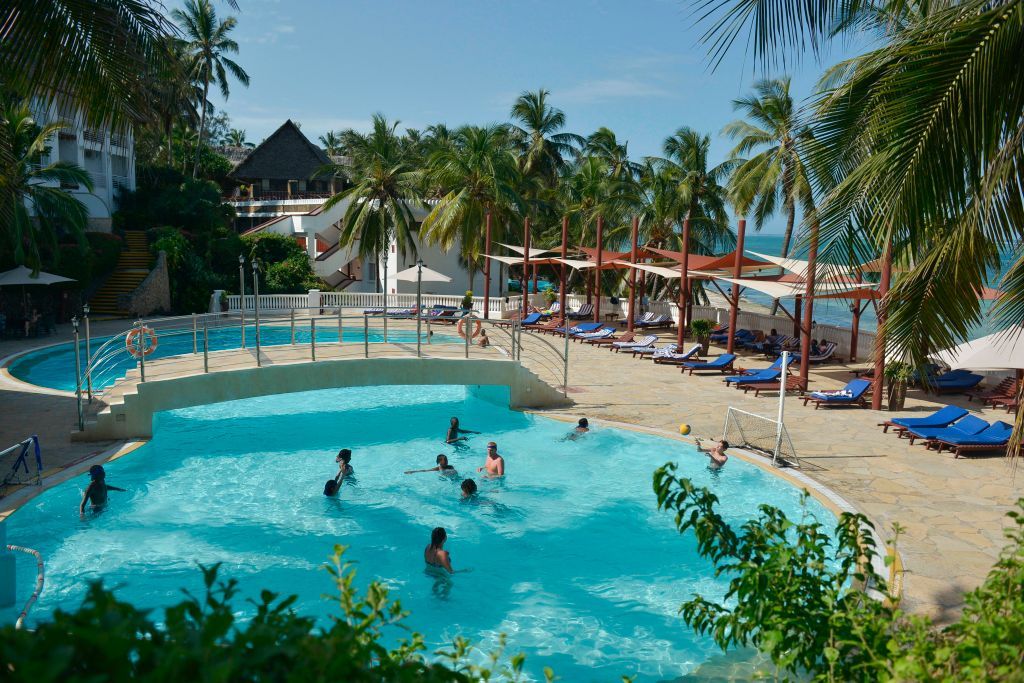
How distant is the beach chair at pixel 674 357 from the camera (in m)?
21.8

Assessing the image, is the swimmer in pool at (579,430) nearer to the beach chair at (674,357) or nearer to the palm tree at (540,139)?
the beach chair at (674,357)

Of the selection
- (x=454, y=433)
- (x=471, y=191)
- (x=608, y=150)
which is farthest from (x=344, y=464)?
(x=608, y=150)

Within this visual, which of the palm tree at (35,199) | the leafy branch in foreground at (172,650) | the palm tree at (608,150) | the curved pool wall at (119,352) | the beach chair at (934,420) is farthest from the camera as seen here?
the palm tree at (608,150)

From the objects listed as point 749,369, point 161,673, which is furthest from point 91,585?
point 749,369

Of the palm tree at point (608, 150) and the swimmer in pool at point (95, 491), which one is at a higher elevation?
the palm tree at point (608, 150)

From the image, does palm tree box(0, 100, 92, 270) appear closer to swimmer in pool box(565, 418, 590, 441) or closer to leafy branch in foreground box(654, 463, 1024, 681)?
swimmer in pool box(565, 418, 590, 441)

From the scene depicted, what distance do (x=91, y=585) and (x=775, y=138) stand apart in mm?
34252

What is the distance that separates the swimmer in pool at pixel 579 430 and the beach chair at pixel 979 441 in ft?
21.0

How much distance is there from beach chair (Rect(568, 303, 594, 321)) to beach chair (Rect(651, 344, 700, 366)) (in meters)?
8.13

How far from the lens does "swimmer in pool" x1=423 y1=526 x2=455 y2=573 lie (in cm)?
985

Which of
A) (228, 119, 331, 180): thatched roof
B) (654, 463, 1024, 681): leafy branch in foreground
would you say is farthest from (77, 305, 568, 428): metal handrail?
(228, 119, 331, 180): thatched roof

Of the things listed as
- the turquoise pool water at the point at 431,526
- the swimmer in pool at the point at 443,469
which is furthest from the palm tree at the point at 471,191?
the swimmer in pool at the point at 443,469

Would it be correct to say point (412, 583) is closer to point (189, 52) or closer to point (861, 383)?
point (861, 383)

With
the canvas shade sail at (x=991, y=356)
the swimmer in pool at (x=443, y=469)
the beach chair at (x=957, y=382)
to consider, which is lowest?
the swimmer in pool at (x=443, y=469)
